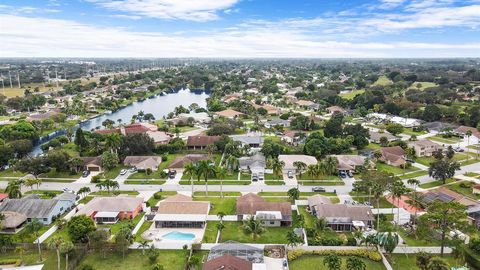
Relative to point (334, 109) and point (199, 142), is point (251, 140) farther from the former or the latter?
point (334, 109)

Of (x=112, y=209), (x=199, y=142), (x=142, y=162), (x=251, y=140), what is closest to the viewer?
(x=112, y=209)

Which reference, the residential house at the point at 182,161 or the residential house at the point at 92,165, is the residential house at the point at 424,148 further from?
the residential house at the point at 92,165

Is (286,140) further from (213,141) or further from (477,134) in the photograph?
(477,134)

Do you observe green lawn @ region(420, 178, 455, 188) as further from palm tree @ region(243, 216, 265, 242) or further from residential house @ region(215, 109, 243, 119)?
residential house @ region(215, 109, 243, 119)

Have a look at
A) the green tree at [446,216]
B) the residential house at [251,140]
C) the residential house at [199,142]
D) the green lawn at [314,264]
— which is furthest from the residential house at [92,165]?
the green tree at [446,216]

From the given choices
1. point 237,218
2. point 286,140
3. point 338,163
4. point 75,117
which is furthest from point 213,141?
point 75,117

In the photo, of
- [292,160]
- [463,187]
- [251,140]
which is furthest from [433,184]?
[251,140]

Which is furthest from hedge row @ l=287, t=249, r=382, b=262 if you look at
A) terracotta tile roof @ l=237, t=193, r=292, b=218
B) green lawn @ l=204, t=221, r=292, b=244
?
terracotta tile roof @ l=237, t=193, r=292, b=218

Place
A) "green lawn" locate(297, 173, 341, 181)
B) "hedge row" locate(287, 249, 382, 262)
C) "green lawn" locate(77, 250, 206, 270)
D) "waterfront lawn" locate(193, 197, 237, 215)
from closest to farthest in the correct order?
"green lawn" locate(77, 250, 206, 270)
"hedge row" locate(287, 249, 382, 262)
"waterfront lawn" locate(193, 197, 237, 215)
"green lawn" locate(297, 173, 341, 181)
